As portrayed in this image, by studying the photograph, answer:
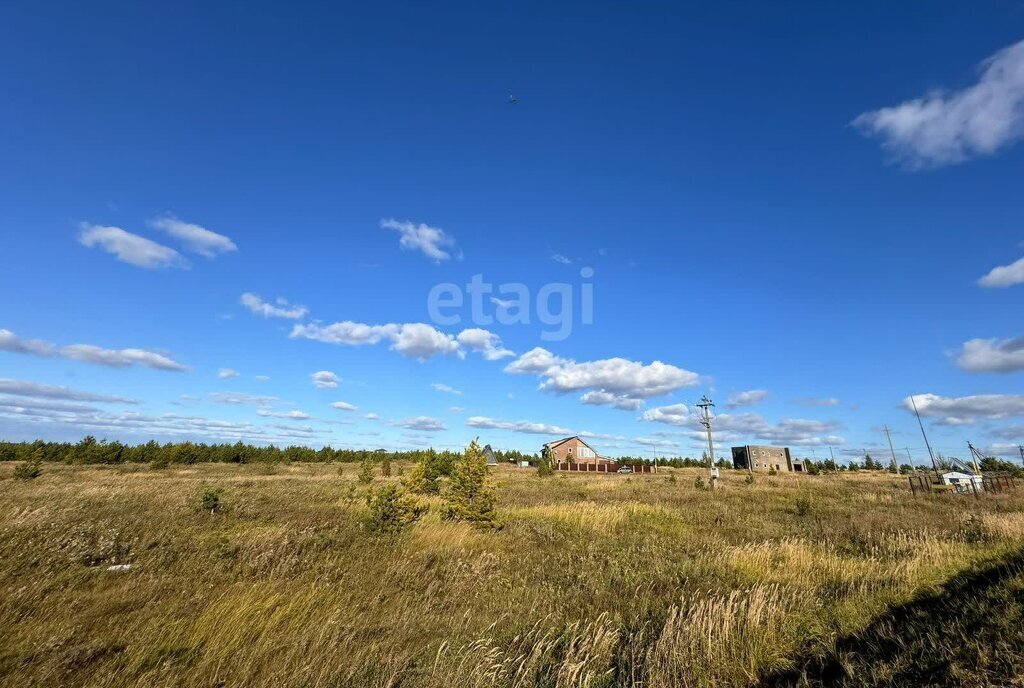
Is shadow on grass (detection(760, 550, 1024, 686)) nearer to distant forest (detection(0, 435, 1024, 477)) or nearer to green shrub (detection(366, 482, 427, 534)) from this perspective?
green shrub (detection(366, 482, 427, 534))

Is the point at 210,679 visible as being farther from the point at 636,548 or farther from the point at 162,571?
the point at 636,548

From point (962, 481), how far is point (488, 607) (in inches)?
1643

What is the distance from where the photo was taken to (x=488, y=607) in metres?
6.35

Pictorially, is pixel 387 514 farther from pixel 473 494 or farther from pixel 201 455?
pixel 201 455

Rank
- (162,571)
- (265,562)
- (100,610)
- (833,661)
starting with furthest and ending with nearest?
1. (265,562)
2. (162,571)
3. (100,610)
4. (833,661)

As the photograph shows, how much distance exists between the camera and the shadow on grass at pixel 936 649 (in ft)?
13.2

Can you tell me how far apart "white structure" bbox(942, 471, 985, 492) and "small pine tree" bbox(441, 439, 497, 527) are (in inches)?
1317

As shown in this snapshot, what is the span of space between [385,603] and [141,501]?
16.7 meters

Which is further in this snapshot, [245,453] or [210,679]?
[245,453]

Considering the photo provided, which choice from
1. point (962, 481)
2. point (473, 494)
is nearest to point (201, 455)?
point (473, 494)

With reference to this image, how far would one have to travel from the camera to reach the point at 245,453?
69312 mm

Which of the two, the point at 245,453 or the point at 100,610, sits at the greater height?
the point at 245,453

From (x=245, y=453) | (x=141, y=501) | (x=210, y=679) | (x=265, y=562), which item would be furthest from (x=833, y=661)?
(x=245, y=453)

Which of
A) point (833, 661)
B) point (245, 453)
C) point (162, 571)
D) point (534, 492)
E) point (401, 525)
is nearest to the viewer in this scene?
point (833, 661)
